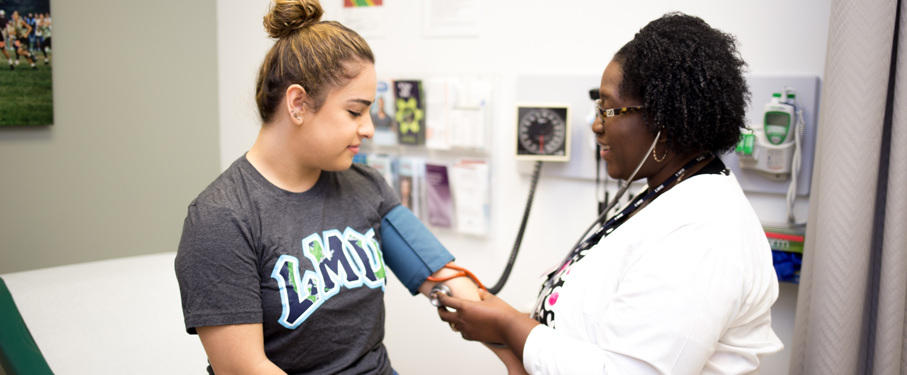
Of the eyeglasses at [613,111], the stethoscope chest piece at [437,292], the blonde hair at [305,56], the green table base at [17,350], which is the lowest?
the green table base at [17,350]

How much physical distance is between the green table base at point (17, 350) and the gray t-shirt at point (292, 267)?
57 cm

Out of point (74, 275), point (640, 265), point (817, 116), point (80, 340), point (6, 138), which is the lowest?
point (80, 340)

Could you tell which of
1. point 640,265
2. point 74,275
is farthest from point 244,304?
point 74,275

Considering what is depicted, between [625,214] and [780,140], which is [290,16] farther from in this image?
[780,140]

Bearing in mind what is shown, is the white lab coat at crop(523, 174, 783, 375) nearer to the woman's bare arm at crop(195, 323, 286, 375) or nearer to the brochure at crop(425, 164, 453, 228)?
the woman's bare arm at crop(195, 323, 286, 375)

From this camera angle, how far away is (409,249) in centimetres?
137

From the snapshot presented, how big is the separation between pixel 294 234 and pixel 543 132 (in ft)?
3.21

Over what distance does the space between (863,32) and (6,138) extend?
7.97ft

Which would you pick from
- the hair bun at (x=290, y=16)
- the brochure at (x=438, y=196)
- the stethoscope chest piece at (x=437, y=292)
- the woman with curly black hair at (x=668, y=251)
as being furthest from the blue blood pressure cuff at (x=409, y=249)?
the brochure at (x=438, y=196)

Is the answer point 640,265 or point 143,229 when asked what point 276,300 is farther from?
point 143,229

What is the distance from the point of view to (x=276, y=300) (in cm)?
104

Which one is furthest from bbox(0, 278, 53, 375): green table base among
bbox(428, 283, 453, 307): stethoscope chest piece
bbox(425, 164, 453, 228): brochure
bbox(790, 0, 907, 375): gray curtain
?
bbox(790, 0, 907, 375): gray curtain

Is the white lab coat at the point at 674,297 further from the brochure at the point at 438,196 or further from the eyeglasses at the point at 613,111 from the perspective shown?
the brochure at the point at 438,196

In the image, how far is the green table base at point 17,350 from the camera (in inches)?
48.3
